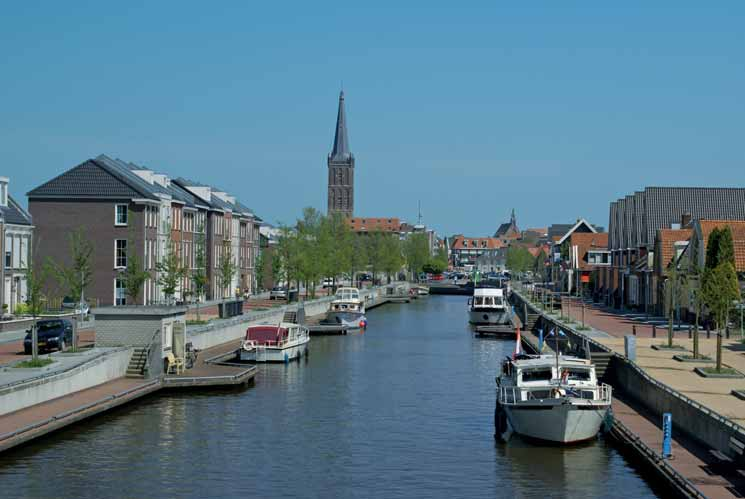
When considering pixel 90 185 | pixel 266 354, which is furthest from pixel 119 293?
pixel 266 354

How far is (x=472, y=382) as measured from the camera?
2301 inches

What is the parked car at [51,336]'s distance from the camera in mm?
54750

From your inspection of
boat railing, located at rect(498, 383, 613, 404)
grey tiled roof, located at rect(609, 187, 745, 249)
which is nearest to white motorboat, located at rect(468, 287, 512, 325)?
grey tiled roof, located at rect(609, 187, 745, 249)

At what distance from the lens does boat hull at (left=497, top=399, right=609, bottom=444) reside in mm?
38250

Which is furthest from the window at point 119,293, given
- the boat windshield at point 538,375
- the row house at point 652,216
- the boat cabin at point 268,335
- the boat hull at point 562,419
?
the boat hull at point 562,419

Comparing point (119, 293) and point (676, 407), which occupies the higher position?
point (119, 293)

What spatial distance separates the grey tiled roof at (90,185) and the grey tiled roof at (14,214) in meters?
11.3

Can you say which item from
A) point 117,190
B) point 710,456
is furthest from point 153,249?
point 710,456

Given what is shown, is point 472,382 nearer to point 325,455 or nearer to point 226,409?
point 226,409

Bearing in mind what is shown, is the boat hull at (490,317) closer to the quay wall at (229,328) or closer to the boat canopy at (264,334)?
the quay wall at (229,328)

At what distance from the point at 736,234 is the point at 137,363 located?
161 feet

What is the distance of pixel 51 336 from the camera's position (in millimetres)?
55094

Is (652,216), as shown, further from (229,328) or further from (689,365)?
(689,365)

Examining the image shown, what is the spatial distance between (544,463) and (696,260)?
164 feet
